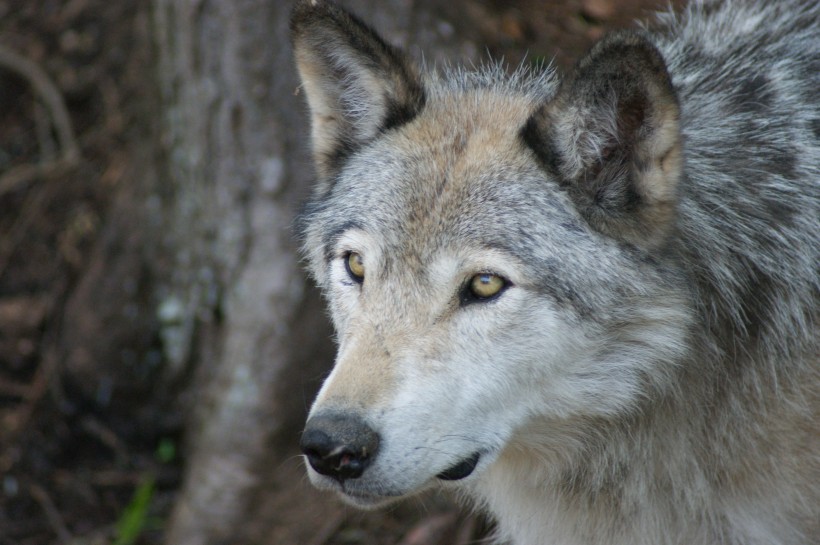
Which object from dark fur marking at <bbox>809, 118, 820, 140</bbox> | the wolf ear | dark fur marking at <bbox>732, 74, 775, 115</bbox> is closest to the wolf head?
the wolf ear

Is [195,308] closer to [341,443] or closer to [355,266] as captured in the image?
[355,266]

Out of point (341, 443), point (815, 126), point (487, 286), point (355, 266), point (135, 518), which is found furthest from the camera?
point (135, 518)

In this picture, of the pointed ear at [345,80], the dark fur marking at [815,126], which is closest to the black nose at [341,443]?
the pointed ear at [345,80]

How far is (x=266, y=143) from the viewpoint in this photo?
5.34 metres

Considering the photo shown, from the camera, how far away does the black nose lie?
2928 mm

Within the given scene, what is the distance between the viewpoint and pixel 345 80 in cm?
385

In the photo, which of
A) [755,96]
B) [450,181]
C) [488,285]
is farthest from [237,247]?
[755,96]

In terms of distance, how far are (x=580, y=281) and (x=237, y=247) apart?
9.34 ft

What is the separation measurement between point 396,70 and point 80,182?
4.59 meters

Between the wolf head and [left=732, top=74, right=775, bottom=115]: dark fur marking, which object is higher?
[left=732, top=74, right=775, bottom=115]: dark fur marking

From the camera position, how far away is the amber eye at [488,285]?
127 inches

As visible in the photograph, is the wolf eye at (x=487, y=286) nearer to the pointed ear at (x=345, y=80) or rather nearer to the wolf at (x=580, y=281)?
the wolf at (x=580, y=281)

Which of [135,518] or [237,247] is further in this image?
[135,518]

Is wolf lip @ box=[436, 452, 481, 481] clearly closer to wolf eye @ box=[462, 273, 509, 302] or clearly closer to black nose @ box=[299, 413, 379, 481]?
black nose @ box=[299, 413, 379, 481]
